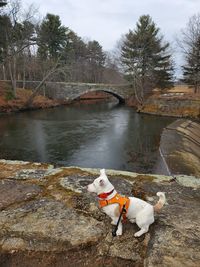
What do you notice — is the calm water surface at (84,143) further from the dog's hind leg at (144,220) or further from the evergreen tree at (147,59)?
the evergreen tree at (147,59)

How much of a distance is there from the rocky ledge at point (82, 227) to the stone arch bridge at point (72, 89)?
25.3 metres

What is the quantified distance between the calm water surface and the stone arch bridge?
11.0 metres

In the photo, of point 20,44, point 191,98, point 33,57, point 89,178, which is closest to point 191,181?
point 89,178

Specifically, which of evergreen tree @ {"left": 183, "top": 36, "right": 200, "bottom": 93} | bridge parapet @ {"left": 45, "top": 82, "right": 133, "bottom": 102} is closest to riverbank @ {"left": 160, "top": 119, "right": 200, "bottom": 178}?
evergreen tree @ {"left": 183, "top": 36, "right": 200, "bottom": 93}

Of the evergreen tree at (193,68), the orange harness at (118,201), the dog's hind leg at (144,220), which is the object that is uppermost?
the evergreen tree at (193,68)

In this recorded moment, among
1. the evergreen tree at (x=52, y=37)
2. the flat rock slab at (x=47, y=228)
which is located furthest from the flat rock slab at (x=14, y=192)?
the evergreen tree at (x=52, y=37)

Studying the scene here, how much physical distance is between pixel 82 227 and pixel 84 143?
9.41m

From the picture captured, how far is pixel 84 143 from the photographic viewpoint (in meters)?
11.4

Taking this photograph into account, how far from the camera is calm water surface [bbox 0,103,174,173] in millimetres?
8961

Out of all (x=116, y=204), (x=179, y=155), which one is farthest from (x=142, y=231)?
(x=179, y=155)

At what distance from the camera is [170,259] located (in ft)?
5.33

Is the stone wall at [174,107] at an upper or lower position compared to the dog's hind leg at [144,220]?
lower

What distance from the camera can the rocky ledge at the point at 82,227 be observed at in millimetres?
1652

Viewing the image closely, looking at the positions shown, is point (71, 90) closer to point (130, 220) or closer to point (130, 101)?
point (130, 101)
